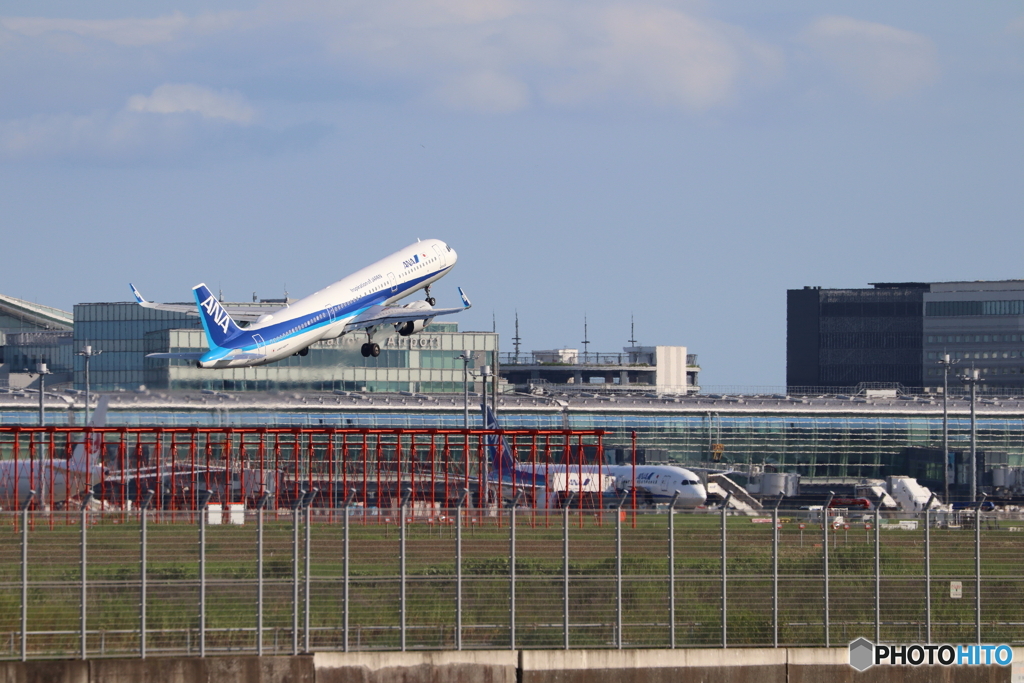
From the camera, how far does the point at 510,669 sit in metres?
32.4

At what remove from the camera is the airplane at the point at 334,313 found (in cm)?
7650

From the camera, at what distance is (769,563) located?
112 feet

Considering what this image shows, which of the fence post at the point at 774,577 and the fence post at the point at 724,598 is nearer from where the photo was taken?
the fence post at the point at 724,598

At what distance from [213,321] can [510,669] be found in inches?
1933

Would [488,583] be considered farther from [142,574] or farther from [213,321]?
[213,321]

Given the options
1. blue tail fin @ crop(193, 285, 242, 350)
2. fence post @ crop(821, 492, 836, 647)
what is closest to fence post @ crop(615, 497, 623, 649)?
fence post @ crop(821, 492, 836, 647)

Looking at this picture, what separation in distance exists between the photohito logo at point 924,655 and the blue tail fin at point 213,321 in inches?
1952

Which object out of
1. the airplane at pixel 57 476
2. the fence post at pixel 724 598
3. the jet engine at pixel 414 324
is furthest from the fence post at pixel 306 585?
the jet engine at pixel 414 324

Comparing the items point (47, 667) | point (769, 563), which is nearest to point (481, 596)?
point (769, 563)

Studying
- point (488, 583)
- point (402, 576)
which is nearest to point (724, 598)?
point (488, 583)

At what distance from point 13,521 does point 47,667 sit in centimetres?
387

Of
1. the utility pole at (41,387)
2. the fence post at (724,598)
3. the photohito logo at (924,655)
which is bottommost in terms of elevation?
the photohito logo at (924,655)

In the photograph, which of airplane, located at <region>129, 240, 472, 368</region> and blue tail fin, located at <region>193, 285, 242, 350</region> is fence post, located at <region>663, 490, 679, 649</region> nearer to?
airplane, located at <region>129, 240, 472, 368</region>

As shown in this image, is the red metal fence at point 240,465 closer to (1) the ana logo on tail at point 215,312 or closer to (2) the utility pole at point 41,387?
(2) the utility pole at point 41,387
